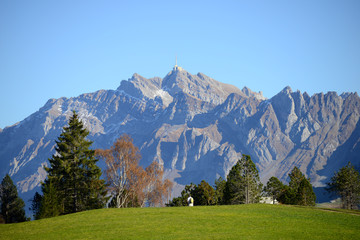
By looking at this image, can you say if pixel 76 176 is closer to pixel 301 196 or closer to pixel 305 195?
pixel 301 196

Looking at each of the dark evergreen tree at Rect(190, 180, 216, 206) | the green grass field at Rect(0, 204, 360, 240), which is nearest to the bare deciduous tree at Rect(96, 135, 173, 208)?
the green grass field at Rect(0, 204, 360, 240)

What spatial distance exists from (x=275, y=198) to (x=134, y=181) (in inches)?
2185

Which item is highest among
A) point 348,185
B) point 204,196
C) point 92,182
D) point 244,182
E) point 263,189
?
point 244,182

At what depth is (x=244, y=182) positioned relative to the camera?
107 m

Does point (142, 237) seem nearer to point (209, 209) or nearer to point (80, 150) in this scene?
point (209, 209)

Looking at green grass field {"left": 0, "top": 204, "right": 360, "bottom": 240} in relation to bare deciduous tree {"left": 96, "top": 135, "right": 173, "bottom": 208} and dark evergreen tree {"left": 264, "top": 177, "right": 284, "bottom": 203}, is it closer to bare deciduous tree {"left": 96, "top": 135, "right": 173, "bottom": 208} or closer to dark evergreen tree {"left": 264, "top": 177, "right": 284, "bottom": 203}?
bare deciduous tree {"left": 96, "top": 135, "right": 173, "bottom": 208}

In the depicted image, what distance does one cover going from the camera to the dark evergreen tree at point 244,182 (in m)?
107

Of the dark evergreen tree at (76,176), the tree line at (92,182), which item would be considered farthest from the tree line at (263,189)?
the dark evergreen tree at (76,176)

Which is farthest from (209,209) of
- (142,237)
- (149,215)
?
(142,237)

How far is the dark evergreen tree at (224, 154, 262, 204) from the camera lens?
350 ft

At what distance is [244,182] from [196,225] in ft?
194

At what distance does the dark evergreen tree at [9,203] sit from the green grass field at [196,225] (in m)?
43.5

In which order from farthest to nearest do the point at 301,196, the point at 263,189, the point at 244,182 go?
the point at 263,189 → the point at 301,196 → the point at 244,182

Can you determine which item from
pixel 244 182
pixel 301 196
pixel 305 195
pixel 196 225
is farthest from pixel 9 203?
pixel 305 195
